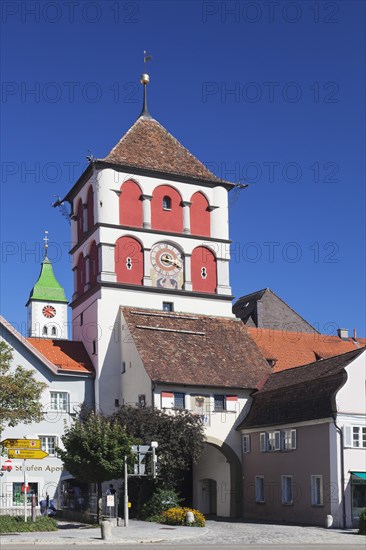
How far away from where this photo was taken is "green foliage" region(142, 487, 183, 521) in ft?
141

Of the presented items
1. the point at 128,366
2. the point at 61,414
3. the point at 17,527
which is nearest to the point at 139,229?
the point at 128,366

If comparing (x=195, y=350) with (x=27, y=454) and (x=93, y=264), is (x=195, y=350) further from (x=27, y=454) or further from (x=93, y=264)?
(x=27, y=454)

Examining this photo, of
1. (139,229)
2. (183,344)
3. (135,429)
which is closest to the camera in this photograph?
(135,429)

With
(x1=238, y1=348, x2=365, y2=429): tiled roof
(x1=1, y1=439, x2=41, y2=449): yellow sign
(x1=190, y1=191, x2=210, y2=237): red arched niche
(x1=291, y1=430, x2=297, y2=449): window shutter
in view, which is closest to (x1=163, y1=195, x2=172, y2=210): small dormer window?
(x1=190, y1=191, x2=210, y2=237): red arched niche

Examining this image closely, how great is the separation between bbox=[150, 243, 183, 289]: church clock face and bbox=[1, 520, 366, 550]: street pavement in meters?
20.4

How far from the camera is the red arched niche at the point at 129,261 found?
56.8 metres

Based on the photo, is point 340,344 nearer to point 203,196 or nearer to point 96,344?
point 203,196

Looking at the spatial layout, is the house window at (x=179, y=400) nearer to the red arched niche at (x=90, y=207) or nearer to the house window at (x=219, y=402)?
the house window at (x=219, y=402)

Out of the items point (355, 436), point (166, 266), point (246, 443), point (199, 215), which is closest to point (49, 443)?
point (246, 443)

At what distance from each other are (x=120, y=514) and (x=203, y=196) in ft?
78.9

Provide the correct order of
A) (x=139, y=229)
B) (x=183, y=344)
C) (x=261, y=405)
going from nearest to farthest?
1. (x=261, y=405)
2. (x=183, y=344)
3. (x=139, y=229)

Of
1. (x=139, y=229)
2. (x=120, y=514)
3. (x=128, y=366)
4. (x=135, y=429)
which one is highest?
(x=139, y=229)

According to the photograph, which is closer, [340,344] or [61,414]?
[61,414]

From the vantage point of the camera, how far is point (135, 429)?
44812mm
